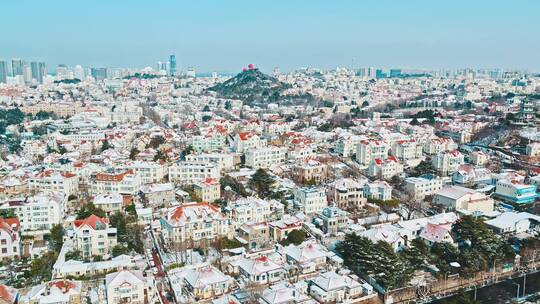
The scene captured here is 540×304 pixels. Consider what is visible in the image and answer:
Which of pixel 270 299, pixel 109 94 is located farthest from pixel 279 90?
pixel 270 299

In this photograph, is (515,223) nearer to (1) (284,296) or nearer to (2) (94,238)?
(1) (284,296)

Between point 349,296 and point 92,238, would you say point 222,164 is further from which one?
point 349,296

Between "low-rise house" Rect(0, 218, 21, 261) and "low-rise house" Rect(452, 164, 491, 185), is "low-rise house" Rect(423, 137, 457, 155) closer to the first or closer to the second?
"low-rise house" Rect(452, 164, 491, 185)

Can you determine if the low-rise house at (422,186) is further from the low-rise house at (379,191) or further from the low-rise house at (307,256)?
the low-rise house at (307,256)

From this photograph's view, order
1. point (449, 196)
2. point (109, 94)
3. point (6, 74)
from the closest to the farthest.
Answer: point (449, 196) → point (109, 94) → point (6, 74)

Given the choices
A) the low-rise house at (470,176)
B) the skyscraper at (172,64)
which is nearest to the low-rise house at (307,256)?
the low-rise house at (470,176)

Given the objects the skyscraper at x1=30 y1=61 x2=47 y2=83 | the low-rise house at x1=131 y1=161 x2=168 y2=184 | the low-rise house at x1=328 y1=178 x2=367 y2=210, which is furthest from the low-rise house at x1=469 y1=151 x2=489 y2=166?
the skyscraper at x1=30 y1=61 x2=47 y2=83

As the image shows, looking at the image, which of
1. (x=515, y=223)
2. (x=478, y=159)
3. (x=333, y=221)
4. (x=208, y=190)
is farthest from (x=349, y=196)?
(x=478, y=159)
